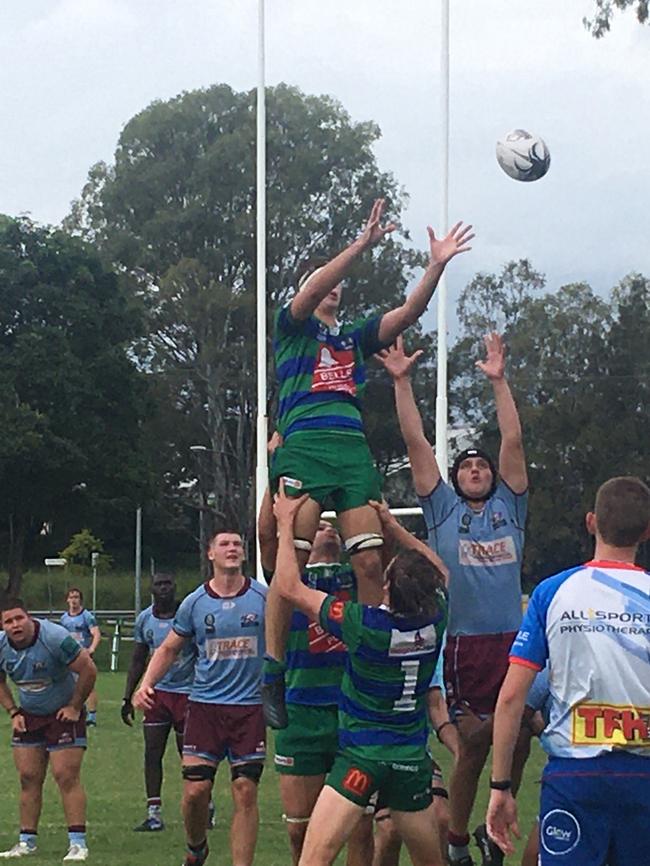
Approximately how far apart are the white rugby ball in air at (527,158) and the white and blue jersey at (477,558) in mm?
8841

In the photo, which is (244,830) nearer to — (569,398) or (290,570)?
(290,570)

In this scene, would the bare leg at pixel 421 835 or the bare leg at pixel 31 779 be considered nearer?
the bare leg at pixel 421 835

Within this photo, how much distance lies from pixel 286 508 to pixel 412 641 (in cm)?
93

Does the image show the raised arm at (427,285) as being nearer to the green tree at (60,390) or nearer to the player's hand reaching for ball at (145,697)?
the player's hand reaching for ball at (145,697)

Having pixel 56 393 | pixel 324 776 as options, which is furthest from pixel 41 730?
pixel 56 393

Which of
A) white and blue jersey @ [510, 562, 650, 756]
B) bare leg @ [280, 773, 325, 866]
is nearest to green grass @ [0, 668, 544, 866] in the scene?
bare leg @ [280, 773, 325, 866]

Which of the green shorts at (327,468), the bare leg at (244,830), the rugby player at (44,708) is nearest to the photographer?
the green shorts at (327,468)

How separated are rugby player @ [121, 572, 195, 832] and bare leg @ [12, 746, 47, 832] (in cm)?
117

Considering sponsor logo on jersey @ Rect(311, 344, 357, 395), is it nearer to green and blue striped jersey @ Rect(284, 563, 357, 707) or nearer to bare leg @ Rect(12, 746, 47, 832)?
green and blue striped jersey @ Rect(284, 563, 357, 707)

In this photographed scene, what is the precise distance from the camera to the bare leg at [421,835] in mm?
7328

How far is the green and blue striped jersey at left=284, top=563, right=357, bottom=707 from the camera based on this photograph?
339 inches

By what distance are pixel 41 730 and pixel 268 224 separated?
4705 centimetres

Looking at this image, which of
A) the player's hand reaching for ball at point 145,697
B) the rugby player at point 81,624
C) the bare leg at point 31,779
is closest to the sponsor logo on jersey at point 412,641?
the player's hand reaching for ball at point 145,697

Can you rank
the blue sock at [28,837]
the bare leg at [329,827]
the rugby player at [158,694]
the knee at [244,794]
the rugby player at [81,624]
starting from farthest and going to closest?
1. the rugby player at [81,624]
2. the rugby player at [158,694]
3. the blue sock at [28,837]
4. the knee at [244,794]
5. the bare leg at [329,827]
